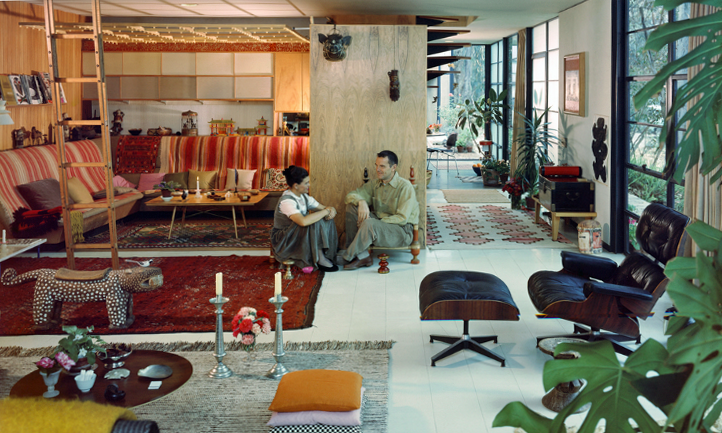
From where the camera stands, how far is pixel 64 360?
3.27 metres

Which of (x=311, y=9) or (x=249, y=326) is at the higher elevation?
(x=311, y=9)

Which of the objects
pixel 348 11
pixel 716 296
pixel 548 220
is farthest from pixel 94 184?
pixel 716 296

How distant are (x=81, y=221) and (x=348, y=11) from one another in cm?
421

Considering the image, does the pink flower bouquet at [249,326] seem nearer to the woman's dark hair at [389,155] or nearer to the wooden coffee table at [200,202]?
the woman's dark hair at [389,155]

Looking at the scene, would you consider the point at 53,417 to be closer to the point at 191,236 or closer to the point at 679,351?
the point at 679,351

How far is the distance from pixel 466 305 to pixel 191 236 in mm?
5112

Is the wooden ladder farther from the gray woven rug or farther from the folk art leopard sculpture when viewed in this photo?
the gray woven rug

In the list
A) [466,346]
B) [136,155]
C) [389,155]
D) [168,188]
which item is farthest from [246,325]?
[136,155]

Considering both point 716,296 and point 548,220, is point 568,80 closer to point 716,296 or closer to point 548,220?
point 548,220

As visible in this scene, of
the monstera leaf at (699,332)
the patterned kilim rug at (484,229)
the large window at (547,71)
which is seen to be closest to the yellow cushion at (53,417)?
the monstera leaf at (699,332)

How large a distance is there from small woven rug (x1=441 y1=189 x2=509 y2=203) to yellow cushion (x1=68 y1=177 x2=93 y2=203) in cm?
568

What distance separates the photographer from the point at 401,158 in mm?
7488

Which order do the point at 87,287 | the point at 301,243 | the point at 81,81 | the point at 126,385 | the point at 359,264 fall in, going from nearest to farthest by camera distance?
1. the point at 126,385
2. the point at 87,287
3. the point at 81,81
4. the point at 301,243
5. the point at 359,264

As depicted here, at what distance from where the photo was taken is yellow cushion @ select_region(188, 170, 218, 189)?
10.2 metres
